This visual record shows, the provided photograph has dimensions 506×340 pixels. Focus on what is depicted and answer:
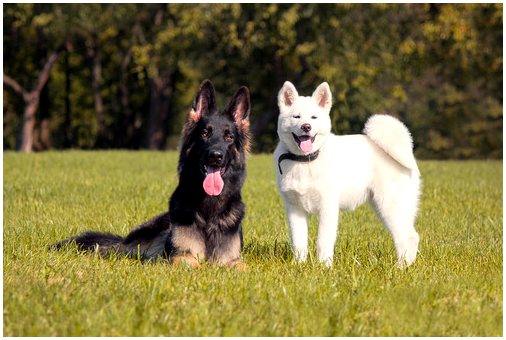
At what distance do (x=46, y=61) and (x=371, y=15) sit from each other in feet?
49.0

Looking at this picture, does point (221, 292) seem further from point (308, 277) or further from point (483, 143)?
point (483, 143)

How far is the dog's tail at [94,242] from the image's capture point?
7.43 meters

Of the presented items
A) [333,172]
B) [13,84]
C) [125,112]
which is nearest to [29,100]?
[13,84]

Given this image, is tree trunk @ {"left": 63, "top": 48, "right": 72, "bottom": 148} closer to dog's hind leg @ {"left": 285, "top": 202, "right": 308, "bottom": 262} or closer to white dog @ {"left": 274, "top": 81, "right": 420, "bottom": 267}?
white dog @ {"left": 274, "top": 81, "right": 420, "bottom": 267}

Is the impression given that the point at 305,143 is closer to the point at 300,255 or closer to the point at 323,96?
the point at 323,96

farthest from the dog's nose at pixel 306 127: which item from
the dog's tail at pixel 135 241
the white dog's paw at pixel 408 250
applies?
the dog's tail at pixel 135 241

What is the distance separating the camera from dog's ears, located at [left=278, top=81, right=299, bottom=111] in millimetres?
6539

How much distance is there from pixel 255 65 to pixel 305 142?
98.9 feet

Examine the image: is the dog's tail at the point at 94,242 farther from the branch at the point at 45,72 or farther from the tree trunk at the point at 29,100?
the tree trunk at the point at 29,100

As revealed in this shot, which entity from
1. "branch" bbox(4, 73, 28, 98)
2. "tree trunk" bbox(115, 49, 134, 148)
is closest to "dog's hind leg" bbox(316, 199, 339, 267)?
"branch" bbox(4, 73, 28, 98)

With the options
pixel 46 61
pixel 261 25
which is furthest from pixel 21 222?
pixel 46 61

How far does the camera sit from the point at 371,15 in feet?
107

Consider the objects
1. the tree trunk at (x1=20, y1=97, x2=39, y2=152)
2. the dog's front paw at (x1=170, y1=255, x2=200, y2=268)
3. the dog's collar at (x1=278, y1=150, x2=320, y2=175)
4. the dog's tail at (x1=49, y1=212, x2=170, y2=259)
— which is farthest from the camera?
the tree trunk at (x1=20, y1=97, x2=39, y2=152)

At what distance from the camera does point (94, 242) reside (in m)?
7.55
